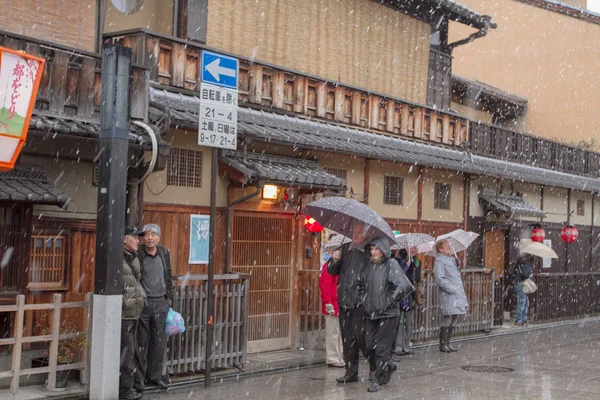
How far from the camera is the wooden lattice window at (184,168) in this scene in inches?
520

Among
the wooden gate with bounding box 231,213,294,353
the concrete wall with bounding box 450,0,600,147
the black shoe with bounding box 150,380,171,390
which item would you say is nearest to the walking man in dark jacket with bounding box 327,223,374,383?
the black shoe with bounding box 150,380,171,390

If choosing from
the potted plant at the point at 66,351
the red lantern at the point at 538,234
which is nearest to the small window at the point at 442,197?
the red lantern at the point at 538,234

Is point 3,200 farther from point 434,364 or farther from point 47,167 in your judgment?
point 434,364

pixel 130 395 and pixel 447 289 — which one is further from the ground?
pixel 447 289

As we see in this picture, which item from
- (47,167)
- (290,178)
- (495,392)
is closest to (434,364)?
(495,392)

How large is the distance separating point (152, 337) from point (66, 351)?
3.75 feet

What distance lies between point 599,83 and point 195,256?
2188cm

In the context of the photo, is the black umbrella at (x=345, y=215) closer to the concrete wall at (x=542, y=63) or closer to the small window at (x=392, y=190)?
the small window at (x=392, y=190)

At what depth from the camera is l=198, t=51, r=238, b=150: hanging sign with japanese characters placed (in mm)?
11156

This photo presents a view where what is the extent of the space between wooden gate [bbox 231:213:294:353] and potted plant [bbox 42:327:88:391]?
4.12 meters

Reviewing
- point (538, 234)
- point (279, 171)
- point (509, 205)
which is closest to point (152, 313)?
point (279, 171)

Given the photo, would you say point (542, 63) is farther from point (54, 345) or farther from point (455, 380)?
point (54, 345)

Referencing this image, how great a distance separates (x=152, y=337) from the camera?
A: 1105 centimetres

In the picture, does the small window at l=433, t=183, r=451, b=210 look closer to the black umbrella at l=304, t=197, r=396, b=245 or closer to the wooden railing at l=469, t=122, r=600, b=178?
the wooden railing at l=469, t=122, r=600, b=178
